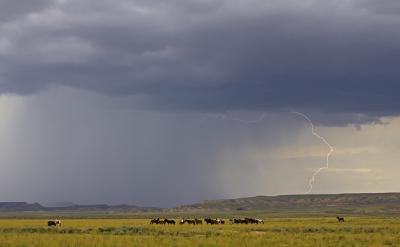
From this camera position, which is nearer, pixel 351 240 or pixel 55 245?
pixel 55 245

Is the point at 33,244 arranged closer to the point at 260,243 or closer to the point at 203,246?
the point at 203,246

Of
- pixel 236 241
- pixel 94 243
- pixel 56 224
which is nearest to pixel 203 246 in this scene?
pixel 236 241

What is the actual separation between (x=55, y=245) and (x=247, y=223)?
46.7 meters

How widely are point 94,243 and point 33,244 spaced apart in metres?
4.04

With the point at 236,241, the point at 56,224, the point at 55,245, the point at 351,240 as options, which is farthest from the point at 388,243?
the point at 56,224

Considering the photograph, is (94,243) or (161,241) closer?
(94,243)

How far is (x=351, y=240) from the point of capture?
43.1 metres

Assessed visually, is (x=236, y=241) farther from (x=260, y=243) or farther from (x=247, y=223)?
(x=247, y=223)

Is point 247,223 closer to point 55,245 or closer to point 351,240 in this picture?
point 351,240

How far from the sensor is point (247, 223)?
3209 inches

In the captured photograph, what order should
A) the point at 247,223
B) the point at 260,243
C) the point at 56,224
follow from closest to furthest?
the point at 260,243, the point at 56,224, the point at 247,223

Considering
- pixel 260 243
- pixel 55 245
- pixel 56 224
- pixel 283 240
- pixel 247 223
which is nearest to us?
pixel 55 245

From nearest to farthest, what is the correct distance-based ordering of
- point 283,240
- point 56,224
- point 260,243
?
point 260,243, point 283,240, point 56,224

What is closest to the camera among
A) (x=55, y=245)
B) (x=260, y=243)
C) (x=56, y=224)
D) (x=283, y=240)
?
(x=55, y=245)
